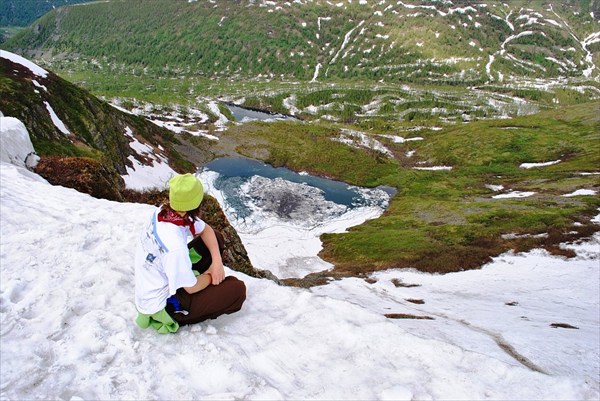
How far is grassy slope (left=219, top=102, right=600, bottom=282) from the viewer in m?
70.3

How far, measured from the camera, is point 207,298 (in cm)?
1031

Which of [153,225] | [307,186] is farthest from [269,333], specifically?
[307,186]

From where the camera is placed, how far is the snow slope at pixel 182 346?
8812 millimetres

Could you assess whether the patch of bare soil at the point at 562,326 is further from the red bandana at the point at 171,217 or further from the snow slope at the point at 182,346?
the red bandana at the point at 171,217

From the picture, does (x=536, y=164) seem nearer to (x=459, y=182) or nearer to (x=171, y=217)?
(x=459, y=182)

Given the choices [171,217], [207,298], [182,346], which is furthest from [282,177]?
[171,217]

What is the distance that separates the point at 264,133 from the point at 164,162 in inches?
3025

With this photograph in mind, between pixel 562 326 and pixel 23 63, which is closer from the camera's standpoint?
pixel 562 326

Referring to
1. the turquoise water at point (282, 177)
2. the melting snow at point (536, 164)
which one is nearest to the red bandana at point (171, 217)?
the turquoise water at point (282, 177)

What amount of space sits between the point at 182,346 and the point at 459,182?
135 m

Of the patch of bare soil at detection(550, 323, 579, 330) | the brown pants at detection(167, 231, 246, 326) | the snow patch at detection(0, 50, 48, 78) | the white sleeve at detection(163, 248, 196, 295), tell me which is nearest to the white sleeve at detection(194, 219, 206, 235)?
the brown pants at detection(167, 231, 246, 326)

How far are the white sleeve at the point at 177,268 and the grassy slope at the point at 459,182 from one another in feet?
176

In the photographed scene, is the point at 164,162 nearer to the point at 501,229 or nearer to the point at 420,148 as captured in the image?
the point at 501,229

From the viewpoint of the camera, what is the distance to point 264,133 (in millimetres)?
177000
